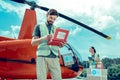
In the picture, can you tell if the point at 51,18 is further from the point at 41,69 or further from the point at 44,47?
the point at 41,69

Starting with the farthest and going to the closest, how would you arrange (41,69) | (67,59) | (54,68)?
(67,59), (54,68), (41,69)

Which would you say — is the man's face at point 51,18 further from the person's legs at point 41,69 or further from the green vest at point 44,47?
the person's legs at point 41,69

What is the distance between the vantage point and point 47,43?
4.80 m

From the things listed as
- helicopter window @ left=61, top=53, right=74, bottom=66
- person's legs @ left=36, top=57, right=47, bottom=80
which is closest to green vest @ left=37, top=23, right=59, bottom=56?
person's legs @ left=36, top=57, right=47, bottom=80

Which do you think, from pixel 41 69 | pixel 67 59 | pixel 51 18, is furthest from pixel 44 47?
pixel 67 59

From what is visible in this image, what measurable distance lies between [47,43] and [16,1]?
6.36 meters

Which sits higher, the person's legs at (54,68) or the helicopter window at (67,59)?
the helicopter window at (67,59)

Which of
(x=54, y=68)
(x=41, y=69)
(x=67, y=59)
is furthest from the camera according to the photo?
(x=67, y=59)

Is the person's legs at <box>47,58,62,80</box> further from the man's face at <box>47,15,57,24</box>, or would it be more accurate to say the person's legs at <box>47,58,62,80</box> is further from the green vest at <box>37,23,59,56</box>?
the man's face at <box>47,15,57,24</box>

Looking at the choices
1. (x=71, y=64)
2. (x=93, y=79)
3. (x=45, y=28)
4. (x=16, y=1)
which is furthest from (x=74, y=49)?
(x=45, y=28)

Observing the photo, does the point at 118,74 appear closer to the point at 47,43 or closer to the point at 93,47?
the point at 93,47

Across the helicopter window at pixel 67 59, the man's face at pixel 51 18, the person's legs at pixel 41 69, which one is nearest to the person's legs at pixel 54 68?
the person's legs at pixel 41 69

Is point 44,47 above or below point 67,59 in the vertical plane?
below

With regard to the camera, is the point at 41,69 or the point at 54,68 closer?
the point at 41,69
